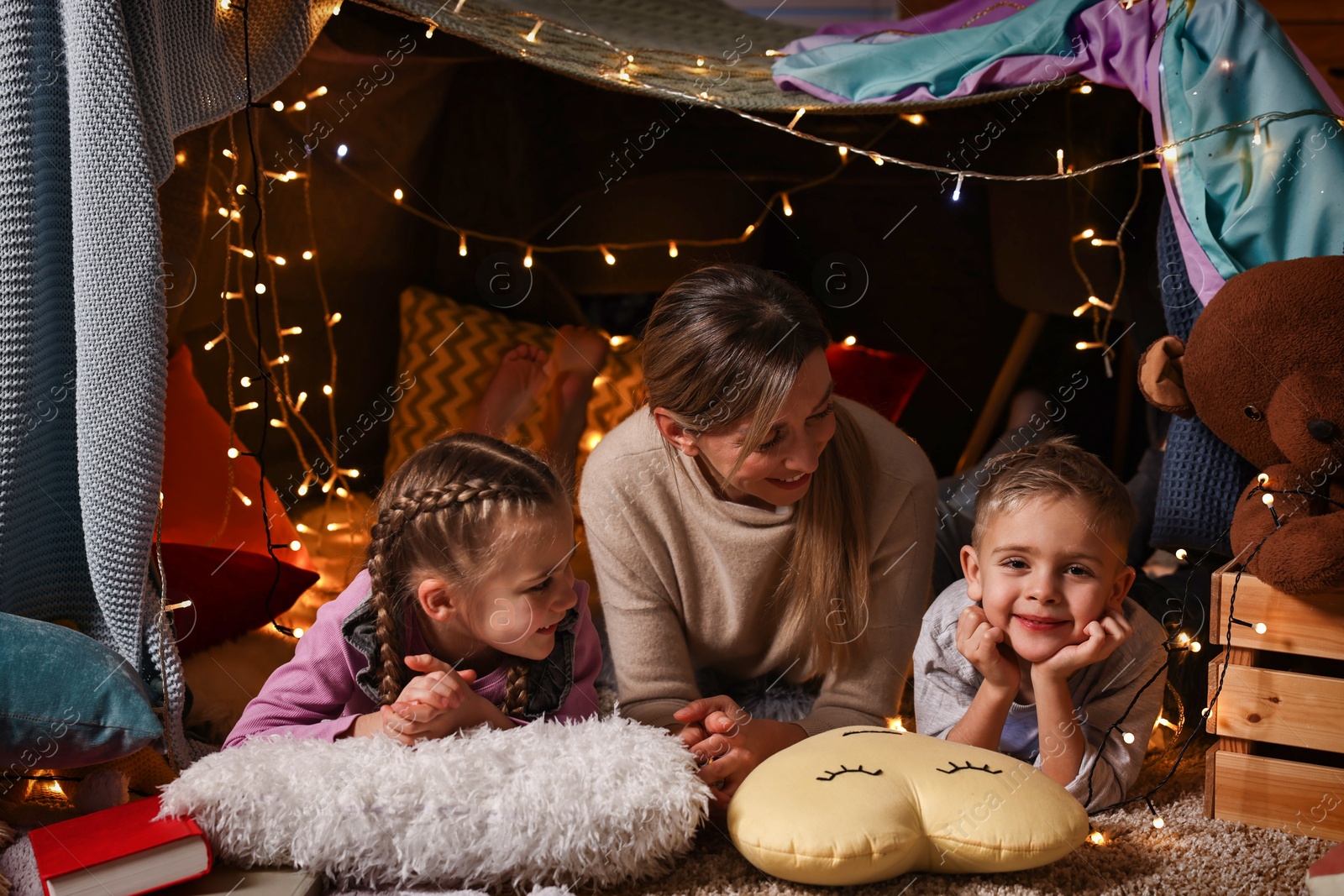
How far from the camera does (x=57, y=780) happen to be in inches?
41.1

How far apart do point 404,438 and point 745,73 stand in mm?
741

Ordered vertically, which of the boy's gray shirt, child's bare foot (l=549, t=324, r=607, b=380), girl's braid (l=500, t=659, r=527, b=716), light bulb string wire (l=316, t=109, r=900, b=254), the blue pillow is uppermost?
light bulb string wire (l=316, t=109, r=900, b=254)

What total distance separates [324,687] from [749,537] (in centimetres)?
47

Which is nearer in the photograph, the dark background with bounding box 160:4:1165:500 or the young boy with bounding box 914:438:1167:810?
the young boy with bounding box 914:438:1167:810

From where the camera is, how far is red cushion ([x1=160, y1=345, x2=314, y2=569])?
1368 mm

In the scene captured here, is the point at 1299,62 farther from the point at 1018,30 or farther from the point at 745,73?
the point at 745,73

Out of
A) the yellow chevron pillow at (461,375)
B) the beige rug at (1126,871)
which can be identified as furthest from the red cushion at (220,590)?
the beige rug at (1126,871)

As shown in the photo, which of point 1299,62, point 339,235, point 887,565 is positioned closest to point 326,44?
point 339,235

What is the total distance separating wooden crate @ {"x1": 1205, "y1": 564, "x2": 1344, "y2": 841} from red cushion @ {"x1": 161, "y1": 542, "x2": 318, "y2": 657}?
3.49 feet

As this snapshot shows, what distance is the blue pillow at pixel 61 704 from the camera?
90cm

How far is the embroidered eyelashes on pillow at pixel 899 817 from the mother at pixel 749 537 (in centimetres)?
15

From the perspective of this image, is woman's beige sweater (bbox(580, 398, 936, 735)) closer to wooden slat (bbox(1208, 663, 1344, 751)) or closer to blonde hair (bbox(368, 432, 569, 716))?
blonde hair (bbox(368, 432, 569, 716))

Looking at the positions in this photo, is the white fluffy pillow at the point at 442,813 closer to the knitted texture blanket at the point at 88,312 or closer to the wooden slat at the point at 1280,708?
the knitted texture blanket at the point at 88,312

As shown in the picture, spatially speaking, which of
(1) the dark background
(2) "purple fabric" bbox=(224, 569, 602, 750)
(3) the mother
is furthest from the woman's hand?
(1) the dark background
